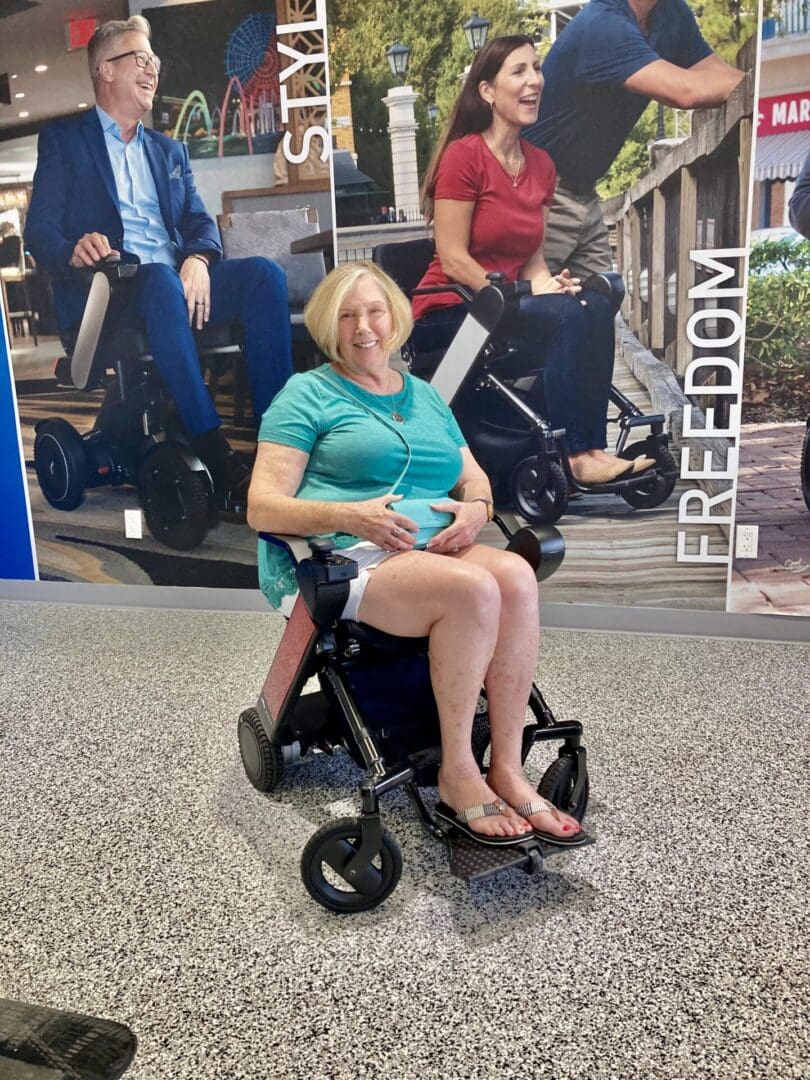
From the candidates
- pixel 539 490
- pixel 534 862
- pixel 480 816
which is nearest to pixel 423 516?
pixel 480 816

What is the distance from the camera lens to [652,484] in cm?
322

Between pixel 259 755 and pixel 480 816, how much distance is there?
639 mm

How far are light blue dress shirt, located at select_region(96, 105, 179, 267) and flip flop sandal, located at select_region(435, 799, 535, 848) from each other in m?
2.59

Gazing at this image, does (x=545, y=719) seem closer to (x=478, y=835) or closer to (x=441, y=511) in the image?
(x=478, y=835)

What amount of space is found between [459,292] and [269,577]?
5.38ft

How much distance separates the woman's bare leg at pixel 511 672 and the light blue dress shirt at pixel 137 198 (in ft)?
7.59

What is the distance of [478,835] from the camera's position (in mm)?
1674

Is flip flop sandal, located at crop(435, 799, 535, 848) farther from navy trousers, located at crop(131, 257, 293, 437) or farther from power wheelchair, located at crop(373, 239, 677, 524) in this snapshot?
navy trousers, located at crop(131, 257, 293, 437)

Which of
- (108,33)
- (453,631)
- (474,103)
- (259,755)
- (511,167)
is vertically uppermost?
(108,33)

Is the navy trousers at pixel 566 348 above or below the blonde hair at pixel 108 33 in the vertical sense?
below

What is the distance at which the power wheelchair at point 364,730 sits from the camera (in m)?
1.64

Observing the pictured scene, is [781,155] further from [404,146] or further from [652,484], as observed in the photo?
[404,146]

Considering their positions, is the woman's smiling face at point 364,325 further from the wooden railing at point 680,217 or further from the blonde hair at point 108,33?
the blonde hair at point 108,33

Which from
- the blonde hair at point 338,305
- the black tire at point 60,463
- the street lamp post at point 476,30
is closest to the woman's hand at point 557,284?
the street lamp post at point 476,30
